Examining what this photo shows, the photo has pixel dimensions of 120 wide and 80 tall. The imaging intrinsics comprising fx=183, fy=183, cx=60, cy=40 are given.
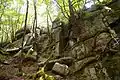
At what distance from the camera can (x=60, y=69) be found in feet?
40.7

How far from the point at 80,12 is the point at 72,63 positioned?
6.24 m

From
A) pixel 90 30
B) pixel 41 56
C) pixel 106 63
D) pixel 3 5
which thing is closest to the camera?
pixel 106 63

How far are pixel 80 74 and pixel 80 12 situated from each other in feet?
25.6

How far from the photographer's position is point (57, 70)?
1252cm

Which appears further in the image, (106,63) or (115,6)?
(115,6)

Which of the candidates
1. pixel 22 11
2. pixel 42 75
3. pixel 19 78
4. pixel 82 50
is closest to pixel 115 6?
pixel 82 50

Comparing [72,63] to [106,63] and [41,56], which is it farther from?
[41,56]

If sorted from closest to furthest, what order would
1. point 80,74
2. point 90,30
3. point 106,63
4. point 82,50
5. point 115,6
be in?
1. point 106,63
2. point 80,74
3. point 82,50
4. point 90,30
5. point 115,6

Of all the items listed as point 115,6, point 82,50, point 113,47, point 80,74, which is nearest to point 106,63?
point 113,47

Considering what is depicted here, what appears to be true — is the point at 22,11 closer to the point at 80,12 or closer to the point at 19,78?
the point at 80,12

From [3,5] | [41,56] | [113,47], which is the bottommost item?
[41,56]

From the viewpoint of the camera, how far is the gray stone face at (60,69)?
12109 millimetres

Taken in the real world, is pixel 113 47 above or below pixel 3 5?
below

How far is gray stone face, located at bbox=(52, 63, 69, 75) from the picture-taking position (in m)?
12.1
